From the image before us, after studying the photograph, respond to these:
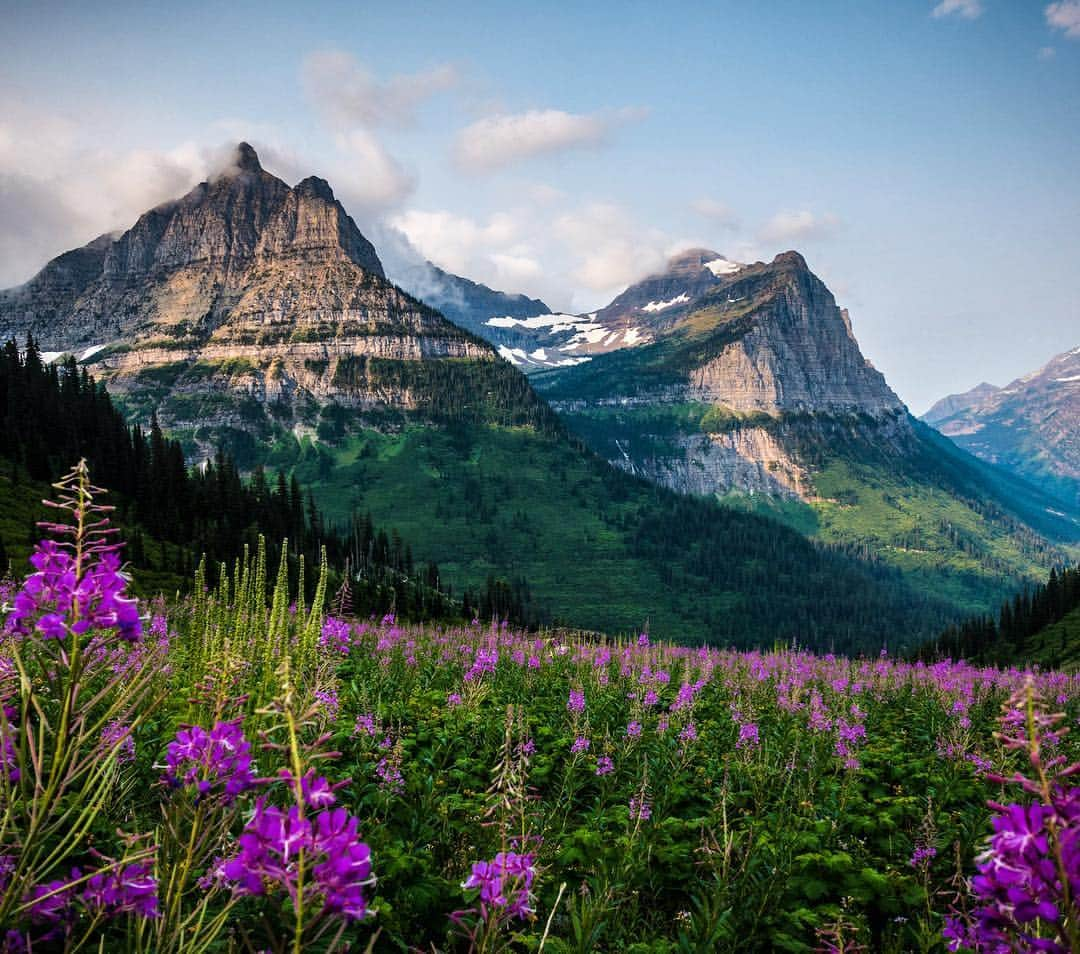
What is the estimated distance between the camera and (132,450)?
9975cm

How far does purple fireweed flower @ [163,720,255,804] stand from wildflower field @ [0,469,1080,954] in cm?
2

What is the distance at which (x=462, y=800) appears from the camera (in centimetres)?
764

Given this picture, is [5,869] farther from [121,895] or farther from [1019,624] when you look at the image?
[1019,624]

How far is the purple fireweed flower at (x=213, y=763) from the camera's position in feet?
9.36

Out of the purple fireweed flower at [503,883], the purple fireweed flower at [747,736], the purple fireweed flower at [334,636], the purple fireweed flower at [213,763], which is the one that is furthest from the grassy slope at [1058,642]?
the purple fireweed flower at [213,763]

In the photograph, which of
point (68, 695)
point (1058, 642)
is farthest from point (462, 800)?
point (1058, 642)

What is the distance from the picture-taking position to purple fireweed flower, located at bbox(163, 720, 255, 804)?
2852 millimetres

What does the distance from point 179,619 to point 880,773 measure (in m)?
15.2

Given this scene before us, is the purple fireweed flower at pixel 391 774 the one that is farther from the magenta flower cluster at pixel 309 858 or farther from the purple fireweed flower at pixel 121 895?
the magenta flower cluster at pixel 309 858

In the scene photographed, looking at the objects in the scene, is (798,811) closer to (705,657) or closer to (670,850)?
(670,850)

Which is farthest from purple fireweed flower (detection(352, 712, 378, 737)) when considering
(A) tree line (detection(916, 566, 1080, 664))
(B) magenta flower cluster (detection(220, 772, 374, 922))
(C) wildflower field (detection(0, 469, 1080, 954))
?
(A) tree line (detection(916, 566, 1080, 664))

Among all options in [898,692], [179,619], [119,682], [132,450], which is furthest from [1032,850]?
[132,450]

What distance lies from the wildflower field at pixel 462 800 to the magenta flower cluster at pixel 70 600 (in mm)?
13

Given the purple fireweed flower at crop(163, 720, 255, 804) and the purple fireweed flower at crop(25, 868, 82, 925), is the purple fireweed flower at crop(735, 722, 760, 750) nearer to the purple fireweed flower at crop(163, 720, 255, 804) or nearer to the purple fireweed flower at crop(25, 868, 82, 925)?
the purple fireweed flower at crop(163, 720, 255, 804)
